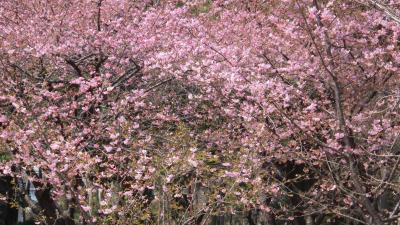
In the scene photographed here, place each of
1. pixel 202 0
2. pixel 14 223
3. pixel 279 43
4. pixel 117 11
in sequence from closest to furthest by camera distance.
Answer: pixel 279 43, pixel 117 11, pixel 202 0, pixel 14 223

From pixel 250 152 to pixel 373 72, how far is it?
2532 millimetres

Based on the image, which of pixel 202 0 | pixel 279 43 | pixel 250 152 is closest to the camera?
pixel 250 152

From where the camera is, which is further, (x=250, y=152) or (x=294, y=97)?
(x=294, y=97)

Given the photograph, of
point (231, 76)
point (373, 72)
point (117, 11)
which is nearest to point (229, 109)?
point (231, 76)

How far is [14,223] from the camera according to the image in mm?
16578

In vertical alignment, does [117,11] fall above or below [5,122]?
above

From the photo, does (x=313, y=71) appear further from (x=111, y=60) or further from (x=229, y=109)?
(x=111, y=60)

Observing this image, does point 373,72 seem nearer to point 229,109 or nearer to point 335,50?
point 335,50

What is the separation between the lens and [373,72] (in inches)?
323

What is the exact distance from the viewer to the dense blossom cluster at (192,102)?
721 centimetres

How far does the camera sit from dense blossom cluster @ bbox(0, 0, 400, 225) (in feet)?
23.7

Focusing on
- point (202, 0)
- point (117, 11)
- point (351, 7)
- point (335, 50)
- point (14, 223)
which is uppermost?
point (202, 0)

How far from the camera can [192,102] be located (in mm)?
10547

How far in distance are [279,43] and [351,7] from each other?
4.51 ft
